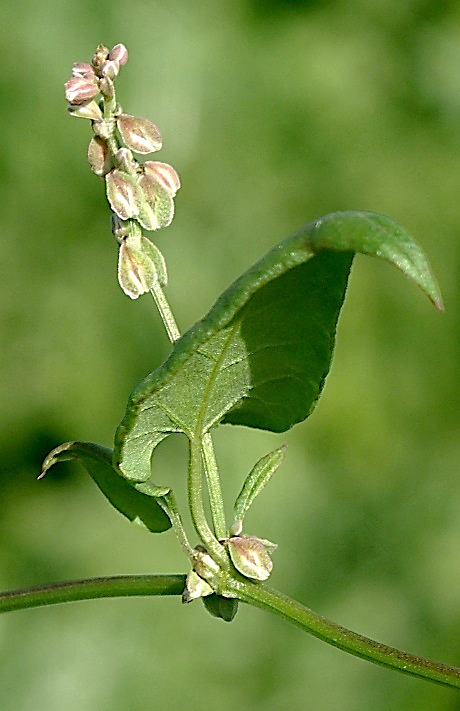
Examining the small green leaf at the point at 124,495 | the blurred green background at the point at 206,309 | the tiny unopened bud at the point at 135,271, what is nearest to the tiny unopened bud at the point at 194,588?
the small green leaf at the point at 124,495

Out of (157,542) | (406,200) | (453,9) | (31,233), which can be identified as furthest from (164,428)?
(453,9)

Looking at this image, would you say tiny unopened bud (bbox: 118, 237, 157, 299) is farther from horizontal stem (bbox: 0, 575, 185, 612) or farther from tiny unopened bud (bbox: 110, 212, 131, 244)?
horizontal stem (bbox: 0, 575, 185, 612)

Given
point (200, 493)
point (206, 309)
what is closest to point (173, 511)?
point (200, 493)

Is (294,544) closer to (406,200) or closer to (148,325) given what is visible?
(148,325)

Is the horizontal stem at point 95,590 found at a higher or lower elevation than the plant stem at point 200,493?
lower

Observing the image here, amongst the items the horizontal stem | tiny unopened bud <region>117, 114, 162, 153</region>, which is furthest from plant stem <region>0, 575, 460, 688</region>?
tiny unopened bud <region>117, 114, 162, 153</region>

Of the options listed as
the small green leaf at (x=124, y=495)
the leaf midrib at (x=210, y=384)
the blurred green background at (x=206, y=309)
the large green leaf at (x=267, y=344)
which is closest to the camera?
the large green leaf at (x=267, y=344)

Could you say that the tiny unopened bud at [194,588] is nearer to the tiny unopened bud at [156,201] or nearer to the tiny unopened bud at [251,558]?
the tiny unopened bud at [251,558]
